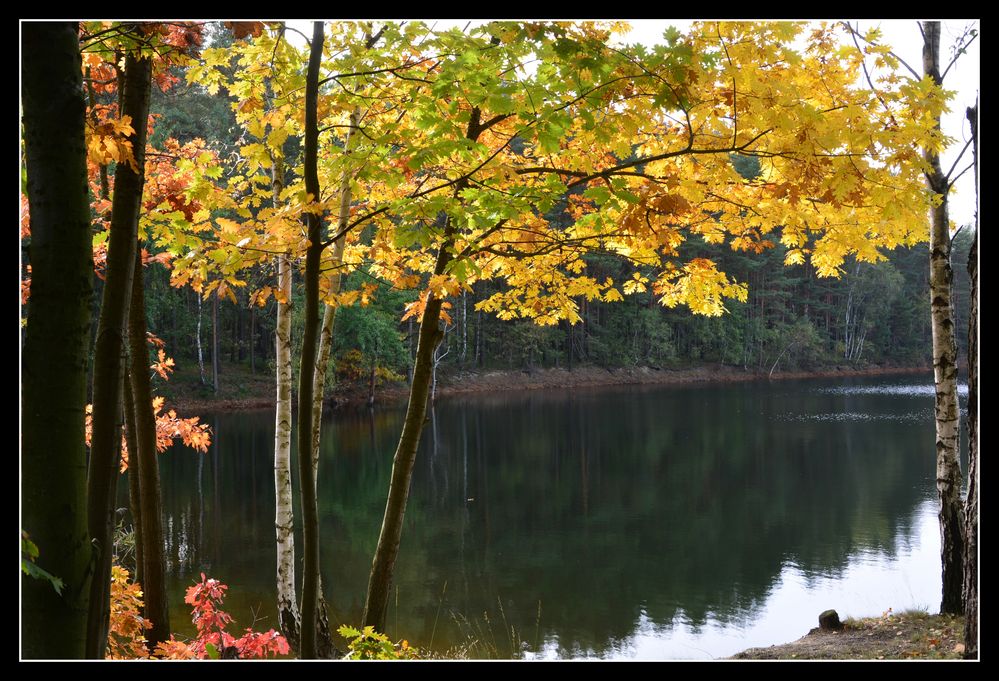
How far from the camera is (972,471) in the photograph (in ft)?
9.98

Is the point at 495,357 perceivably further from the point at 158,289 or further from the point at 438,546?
the point at 438,546

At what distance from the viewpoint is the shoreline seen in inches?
1163

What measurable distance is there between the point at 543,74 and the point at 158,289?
83.7ft

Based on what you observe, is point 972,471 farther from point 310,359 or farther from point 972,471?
point 310,359

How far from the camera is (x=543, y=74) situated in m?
3.67

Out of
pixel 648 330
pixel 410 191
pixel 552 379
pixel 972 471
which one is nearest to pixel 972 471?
pixel 972 471

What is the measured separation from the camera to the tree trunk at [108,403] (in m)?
2.67

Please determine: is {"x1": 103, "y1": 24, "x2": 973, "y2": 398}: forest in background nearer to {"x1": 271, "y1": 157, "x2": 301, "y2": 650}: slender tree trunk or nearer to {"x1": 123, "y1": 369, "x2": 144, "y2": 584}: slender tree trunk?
{"x1": 271, "y1": 157, "x2": 301, "y2": 650}: slender tree trunk

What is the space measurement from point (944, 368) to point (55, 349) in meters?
5.85

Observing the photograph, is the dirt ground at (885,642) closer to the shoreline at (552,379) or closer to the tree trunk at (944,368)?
the tree trunk at (944,368)

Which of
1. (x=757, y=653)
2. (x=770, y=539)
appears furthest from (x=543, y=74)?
(x=770, y=539)

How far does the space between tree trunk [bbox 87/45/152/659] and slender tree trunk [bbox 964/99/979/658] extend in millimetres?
2979

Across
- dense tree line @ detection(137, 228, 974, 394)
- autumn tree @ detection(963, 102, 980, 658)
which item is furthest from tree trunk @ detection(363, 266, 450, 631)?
dense tree line @ detection(137, 228, 974, 394)

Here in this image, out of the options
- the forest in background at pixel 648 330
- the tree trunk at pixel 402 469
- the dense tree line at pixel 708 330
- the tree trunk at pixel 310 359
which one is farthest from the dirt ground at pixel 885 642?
the dense tree line at pixel 708 330
